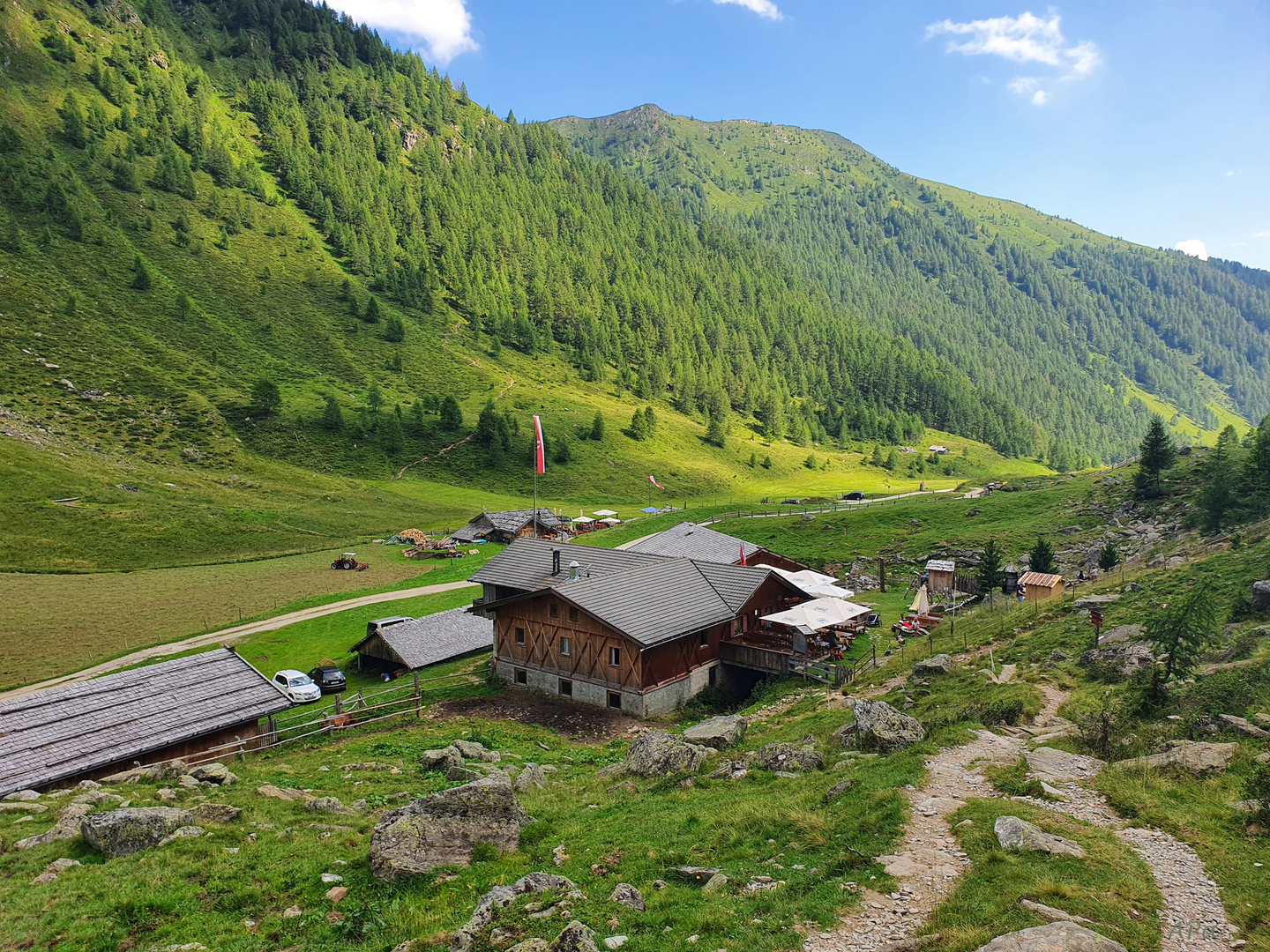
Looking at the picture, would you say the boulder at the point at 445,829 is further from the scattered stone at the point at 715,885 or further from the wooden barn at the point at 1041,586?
the wooden barn at the point at 1041,586

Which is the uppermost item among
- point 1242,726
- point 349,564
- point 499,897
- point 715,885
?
point 1242,726

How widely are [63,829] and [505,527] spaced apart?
74.2m

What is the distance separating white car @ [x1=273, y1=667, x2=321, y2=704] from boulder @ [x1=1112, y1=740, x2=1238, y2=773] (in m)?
39.9

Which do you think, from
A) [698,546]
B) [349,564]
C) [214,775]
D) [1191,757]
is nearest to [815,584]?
[698,546]

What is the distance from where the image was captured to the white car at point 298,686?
128ft

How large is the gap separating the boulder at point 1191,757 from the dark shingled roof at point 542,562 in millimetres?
30714

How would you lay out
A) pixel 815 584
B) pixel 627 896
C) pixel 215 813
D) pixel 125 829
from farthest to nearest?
pixel 815 584
pixel 215 813
pixel 125 829
pixel 627 896

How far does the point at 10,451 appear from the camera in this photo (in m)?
83.8

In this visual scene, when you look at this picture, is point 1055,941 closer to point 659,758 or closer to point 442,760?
point 659,758

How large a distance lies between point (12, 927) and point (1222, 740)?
2773 cm

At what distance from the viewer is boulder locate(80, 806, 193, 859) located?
1507 cm

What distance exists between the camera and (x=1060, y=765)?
17406 millimetres

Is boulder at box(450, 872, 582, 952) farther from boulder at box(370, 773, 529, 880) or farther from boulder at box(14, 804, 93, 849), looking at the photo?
boulder at box(14, 804, 93, 849)

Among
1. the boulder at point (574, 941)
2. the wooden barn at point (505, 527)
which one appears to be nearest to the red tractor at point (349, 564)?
the wooden barn at point (505, 527)
